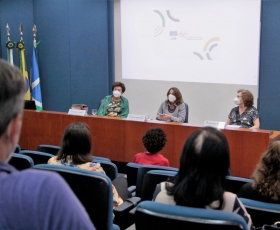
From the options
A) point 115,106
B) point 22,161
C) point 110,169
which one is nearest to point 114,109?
point 115,106

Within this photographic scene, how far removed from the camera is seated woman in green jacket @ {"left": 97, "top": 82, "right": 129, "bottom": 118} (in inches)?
229

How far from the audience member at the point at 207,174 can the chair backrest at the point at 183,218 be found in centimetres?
16

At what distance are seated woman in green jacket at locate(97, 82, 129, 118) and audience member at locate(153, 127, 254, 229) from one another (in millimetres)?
4091

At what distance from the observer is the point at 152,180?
2584mm

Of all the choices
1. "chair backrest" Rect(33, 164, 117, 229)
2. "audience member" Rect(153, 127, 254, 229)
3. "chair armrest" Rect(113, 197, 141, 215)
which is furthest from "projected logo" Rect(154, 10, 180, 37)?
"audience member" Rect(153, 127, 254, 229)

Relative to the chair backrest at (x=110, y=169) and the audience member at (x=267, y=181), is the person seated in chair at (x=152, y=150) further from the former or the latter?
the audience member at (x=267, y=181)

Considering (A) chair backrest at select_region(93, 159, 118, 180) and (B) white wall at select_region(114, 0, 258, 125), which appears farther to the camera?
(B) white wall at select_region(114, 0, 258, 125)

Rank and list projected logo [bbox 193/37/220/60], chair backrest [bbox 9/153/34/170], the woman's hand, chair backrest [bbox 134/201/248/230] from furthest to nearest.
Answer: projected logo [bbox 193/37/220/60], the woman's hand, chair backrest [bbox 9/153/34/170], chair backrest [bbox 134/201/248/230]

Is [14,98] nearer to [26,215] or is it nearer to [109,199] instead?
[26,215]

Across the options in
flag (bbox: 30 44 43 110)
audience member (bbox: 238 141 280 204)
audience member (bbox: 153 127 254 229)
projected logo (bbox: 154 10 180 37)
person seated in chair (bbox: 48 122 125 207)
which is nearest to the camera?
audience member (bbox: 153 127 254 229)

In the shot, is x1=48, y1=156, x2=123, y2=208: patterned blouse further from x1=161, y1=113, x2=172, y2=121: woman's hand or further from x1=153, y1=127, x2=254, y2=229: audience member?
x1=161, y1=113, x2=172, y2=121: woman's hand

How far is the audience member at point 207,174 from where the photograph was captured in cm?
168

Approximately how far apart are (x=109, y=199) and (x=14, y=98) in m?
1.50

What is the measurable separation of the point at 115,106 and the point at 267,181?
3.68m
